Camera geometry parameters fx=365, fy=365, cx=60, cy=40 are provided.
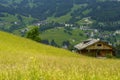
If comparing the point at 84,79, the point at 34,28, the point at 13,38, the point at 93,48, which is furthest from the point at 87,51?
the point at 84,79

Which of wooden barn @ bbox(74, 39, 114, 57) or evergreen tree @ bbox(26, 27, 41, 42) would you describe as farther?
wooden barn @ bbox(74, 39, 114, 57)

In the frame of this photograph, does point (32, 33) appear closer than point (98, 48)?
Yes

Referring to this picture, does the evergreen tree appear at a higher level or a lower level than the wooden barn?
higher

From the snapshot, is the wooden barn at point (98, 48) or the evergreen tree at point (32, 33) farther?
the wooden barn at point (98, 48)

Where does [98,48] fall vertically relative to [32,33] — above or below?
below

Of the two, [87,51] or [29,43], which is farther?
[87,51]

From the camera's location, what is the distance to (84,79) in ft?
30.1

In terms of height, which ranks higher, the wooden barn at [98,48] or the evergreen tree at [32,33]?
the evergreen tree at [32,33]

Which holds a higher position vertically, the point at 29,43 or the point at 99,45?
the point at 29,43

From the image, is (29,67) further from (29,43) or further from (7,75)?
(29,43)

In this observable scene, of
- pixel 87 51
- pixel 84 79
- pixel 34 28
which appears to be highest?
pixel 84 79

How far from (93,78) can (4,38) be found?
55.8 meters

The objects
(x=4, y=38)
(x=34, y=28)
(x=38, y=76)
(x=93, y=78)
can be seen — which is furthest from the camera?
(x=34, y=28)

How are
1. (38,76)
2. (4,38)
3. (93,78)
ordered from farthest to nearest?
1. (4,38)
2. (93,78)
3. (38,76)
